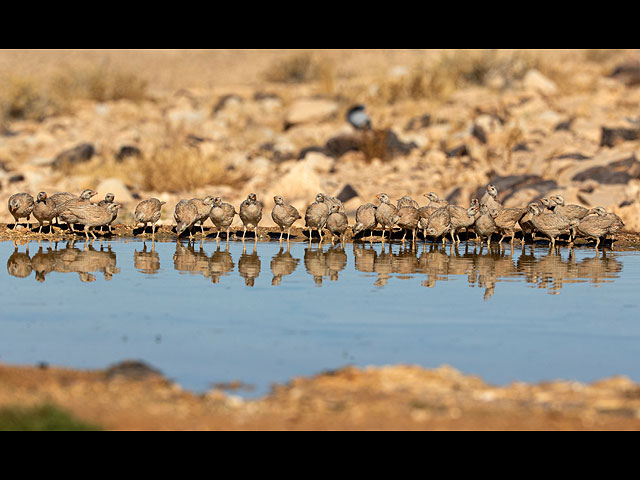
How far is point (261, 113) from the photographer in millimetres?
31844

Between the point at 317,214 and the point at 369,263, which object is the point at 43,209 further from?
the point at 369,263

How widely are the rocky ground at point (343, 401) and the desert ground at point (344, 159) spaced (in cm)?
2

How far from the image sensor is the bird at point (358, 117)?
27203mm

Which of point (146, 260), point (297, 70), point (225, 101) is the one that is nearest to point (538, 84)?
point (225, 101)

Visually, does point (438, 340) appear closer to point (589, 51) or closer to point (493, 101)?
point (493, 101)

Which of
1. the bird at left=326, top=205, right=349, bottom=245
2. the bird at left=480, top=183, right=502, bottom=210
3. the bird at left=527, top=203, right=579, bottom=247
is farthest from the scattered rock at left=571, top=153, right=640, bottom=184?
the bird at left=326, top=205, right=349, bottom=245

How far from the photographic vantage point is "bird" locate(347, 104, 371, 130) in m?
27.2

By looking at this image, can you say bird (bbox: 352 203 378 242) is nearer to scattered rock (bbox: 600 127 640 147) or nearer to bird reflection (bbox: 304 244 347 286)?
bird reflection (bbox: 304 244 347 286)

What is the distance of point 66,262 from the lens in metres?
13.2

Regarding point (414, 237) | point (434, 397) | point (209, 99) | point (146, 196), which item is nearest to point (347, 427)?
point (434, 397)

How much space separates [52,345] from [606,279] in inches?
281

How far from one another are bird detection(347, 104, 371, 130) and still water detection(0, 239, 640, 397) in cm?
1312

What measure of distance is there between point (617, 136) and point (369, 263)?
11969 millimetres

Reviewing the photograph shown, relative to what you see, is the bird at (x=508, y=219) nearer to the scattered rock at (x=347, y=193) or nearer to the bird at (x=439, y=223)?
the bird at (x=439, y=223)
